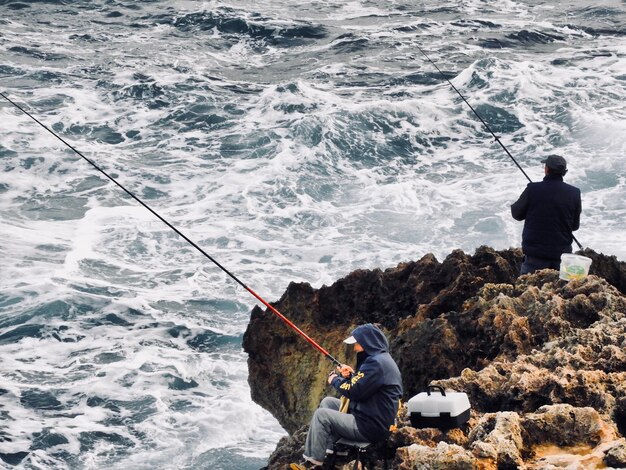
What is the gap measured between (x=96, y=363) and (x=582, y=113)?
437 inches

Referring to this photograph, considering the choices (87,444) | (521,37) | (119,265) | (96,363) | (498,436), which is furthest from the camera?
(521,37)

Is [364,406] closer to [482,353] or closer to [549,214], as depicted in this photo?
[482,353]

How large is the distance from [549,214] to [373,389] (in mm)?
2608

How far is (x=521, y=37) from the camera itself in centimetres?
2436

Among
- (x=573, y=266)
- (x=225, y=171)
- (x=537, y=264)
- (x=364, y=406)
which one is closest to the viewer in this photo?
(x=364, y=406)

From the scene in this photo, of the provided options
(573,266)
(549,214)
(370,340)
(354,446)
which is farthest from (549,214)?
(354,446)

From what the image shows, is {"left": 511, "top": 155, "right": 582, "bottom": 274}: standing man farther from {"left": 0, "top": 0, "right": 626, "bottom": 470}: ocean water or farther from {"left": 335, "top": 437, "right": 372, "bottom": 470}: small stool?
{"left": 335, "top": 437, "right": 372, "bottom": 470}: small stool

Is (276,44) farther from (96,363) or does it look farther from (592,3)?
(96,363)

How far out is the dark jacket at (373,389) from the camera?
5.09 metres

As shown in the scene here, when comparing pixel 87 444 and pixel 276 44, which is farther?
pixel 276 44

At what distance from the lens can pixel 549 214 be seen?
716 cm

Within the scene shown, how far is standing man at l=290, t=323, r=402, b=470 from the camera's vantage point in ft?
16.7

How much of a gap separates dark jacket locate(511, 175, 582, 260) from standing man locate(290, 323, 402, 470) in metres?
2.34

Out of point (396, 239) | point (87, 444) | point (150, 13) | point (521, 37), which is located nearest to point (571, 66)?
point (521, 37)
